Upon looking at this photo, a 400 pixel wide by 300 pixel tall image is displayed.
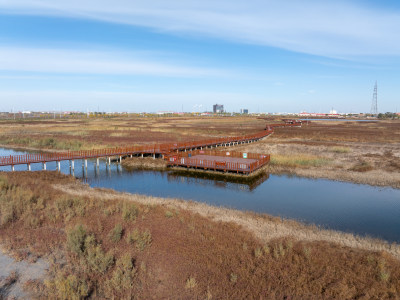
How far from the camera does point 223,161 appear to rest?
39.1 meters

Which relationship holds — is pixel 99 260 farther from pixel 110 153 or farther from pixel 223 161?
pixel 110 153

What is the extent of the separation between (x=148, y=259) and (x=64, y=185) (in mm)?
17946

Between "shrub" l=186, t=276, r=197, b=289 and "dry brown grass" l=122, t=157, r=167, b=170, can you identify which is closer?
"shrub" l=186, t=276, r=197, b=289

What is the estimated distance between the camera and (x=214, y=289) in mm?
10664

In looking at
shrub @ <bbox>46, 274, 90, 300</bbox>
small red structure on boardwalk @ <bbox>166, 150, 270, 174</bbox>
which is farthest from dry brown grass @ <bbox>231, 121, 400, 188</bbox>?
shrub @ <bbox>46, 274, 90, 300</bbox>

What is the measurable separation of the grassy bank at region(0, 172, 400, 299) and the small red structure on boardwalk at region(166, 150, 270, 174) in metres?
16.3

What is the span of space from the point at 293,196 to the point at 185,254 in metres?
16.7

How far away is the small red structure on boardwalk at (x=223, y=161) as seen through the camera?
3551cm

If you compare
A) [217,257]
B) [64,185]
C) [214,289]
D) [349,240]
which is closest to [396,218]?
[349,240]

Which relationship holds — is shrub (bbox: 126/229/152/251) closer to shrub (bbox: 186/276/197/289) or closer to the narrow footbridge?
shrub (bbox: 186/276/197/289)

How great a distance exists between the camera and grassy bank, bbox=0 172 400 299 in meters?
10.5

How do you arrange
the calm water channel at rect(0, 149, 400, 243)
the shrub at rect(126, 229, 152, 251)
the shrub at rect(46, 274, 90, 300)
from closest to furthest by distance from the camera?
the shrub at rect(46, 274, 90, 300), the shrub at rect(126, 229, 152, 251), the calm water channel at rect(0, 149, 400, 243)

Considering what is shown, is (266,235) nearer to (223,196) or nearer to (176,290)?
(176,290)

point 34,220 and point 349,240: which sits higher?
point 34,220
